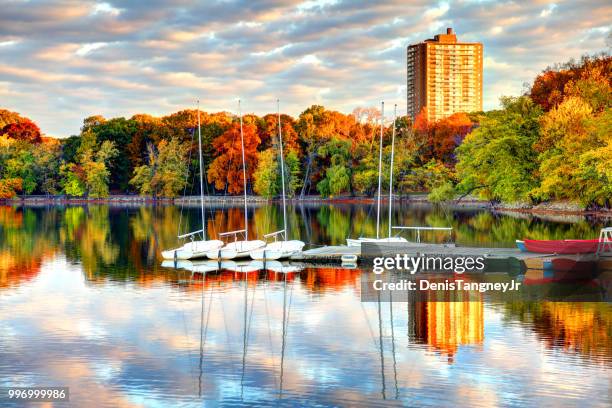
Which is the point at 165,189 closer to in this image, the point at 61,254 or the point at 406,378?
the point at 61,254

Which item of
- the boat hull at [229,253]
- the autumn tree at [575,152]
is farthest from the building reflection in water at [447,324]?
the autumn tree at [575,152]

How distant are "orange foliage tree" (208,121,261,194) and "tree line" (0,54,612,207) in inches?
6.2

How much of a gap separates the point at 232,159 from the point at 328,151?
1333cm

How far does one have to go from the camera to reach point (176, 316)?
24.2 meters

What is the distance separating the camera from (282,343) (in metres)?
20.6

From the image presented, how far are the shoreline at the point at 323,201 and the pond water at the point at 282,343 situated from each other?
44.5 m

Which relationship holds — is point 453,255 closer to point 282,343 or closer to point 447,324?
point 447,324

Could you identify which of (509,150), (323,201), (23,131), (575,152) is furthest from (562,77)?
(23,131)

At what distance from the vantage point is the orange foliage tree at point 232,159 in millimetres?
105812

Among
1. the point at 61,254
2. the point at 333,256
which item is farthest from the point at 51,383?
the point at 61,254

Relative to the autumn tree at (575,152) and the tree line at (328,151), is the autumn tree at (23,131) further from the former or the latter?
the autumn tree at (575,152)

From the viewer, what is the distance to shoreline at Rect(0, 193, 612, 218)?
72875 millimetres

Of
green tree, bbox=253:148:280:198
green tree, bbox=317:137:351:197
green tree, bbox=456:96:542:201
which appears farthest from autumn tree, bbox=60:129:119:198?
green tree, bbox=456:96:542:201

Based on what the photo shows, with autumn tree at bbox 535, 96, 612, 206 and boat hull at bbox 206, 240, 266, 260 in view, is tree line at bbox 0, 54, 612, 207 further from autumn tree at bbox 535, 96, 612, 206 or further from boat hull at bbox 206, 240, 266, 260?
boat hull at bbox 206, 240, 266, 260
